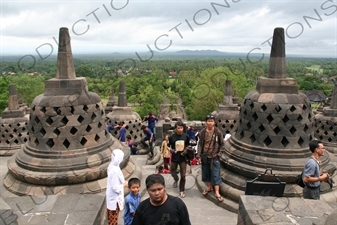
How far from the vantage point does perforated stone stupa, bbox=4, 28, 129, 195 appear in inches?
187

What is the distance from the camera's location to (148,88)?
4241 centimetres

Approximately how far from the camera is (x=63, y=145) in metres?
4.97

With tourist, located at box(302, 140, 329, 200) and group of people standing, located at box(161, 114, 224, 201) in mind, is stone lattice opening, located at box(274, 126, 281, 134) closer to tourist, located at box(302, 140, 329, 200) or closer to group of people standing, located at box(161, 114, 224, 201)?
group of people standing, located at box(161, 114, 224, 201)

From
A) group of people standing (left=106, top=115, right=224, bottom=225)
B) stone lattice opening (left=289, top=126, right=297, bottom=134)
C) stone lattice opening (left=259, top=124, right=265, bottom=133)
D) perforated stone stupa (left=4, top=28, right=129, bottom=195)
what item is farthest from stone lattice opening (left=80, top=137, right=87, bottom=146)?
stone lattice opening (left=289, top=126, right=297, bottom=134)

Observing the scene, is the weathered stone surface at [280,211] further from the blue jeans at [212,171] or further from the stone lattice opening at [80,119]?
the stone lattice opening at [80,119]

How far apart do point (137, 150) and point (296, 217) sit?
308 inches

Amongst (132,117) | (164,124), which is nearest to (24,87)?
(132,117)

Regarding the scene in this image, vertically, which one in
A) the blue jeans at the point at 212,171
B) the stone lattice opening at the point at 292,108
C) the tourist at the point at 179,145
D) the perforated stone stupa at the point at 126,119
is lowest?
the perforated stone stupa at the point at 126,119

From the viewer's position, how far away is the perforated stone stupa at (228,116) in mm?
11586

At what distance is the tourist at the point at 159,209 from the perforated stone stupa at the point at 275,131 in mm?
2763

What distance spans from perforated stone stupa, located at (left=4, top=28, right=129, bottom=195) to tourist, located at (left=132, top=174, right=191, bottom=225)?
110 inches

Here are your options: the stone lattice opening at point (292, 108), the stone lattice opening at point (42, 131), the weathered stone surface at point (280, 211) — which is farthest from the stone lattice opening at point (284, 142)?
the stone lattice opening at point (42, 131)

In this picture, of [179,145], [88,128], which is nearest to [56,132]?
[88,128]

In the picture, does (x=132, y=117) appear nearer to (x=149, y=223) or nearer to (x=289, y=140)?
(x=289, y=140)
